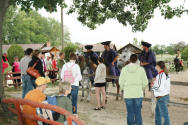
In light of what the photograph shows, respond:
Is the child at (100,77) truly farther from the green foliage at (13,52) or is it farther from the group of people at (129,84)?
the green foliage at (13,52)

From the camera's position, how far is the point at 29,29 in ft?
271

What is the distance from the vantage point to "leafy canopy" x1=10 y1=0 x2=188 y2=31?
891 centimetres

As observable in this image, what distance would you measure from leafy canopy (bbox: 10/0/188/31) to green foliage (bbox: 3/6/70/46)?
48994 millimetres

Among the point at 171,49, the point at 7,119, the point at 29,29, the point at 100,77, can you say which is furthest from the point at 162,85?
the point at 171,49

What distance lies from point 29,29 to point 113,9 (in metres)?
76.3

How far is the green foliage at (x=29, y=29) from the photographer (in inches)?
2805

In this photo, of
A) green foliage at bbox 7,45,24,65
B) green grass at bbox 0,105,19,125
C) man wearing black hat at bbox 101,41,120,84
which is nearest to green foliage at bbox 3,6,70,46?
green foliage at bbox 7,45,24,65

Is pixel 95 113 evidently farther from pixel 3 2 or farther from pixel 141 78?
pixel 3 2

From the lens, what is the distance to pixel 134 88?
5.30 meters

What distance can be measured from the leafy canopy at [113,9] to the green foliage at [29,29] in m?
49.0

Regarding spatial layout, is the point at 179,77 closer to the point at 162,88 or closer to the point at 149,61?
the point at 149,61

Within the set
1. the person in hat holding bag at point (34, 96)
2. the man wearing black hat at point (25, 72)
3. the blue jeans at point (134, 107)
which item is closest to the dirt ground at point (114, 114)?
the blue jeans at point (134, 107)

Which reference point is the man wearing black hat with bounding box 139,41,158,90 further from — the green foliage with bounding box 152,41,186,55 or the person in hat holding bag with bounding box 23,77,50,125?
the green foliage with bounding box 152,41,186,55

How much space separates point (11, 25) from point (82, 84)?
67.6m
